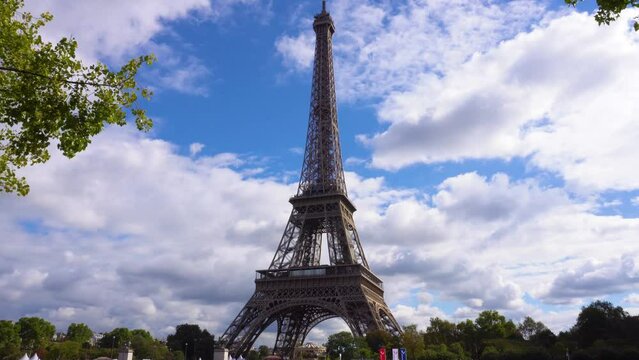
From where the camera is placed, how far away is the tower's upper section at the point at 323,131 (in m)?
75.4

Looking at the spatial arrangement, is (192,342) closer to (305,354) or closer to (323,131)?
(305,354)

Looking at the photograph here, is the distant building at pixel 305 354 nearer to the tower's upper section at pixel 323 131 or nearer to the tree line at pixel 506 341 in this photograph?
the tree line at pixel 506 341

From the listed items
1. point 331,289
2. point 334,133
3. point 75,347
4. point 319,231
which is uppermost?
point 334,133

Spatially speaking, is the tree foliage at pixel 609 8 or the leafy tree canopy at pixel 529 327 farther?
the leafy tree canopy at pixel 529 327

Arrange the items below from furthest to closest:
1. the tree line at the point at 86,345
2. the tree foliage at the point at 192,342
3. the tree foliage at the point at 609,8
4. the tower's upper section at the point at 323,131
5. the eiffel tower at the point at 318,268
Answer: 1. the tree foliage at the point at 192,342
2. the tree line at the point at 86,345
3. the tower's upper section at the point at 323,131
4. the eiffel tower at the point at 318,268
5. the tree foliage at the point at 609,8

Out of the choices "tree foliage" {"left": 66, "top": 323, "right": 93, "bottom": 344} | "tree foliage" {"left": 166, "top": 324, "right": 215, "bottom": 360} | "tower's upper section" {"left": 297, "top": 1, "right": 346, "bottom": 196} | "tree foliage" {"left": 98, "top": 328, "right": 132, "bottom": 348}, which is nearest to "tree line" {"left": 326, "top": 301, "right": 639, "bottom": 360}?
"tower's upper section" {"left": 297, "top": 1, "right": 346, "bottom": 196}

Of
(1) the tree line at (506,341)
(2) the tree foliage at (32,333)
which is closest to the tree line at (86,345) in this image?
(2) the tree foliage at (32,333)

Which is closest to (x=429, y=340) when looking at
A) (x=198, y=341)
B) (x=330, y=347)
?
(x=330, y=347)

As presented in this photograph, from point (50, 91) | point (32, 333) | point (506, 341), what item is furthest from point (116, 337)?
point (50, 91)

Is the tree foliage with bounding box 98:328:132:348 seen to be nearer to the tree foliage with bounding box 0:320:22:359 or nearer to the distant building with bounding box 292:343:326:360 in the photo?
the tree foliage with bounding box 0:320:22:359

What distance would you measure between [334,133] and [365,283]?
24445mm

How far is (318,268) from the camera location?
67.5 meters

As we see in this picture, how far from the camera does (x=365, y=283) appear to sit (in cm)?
6662

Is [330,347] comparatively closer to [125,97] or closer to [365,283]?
[365,283]
